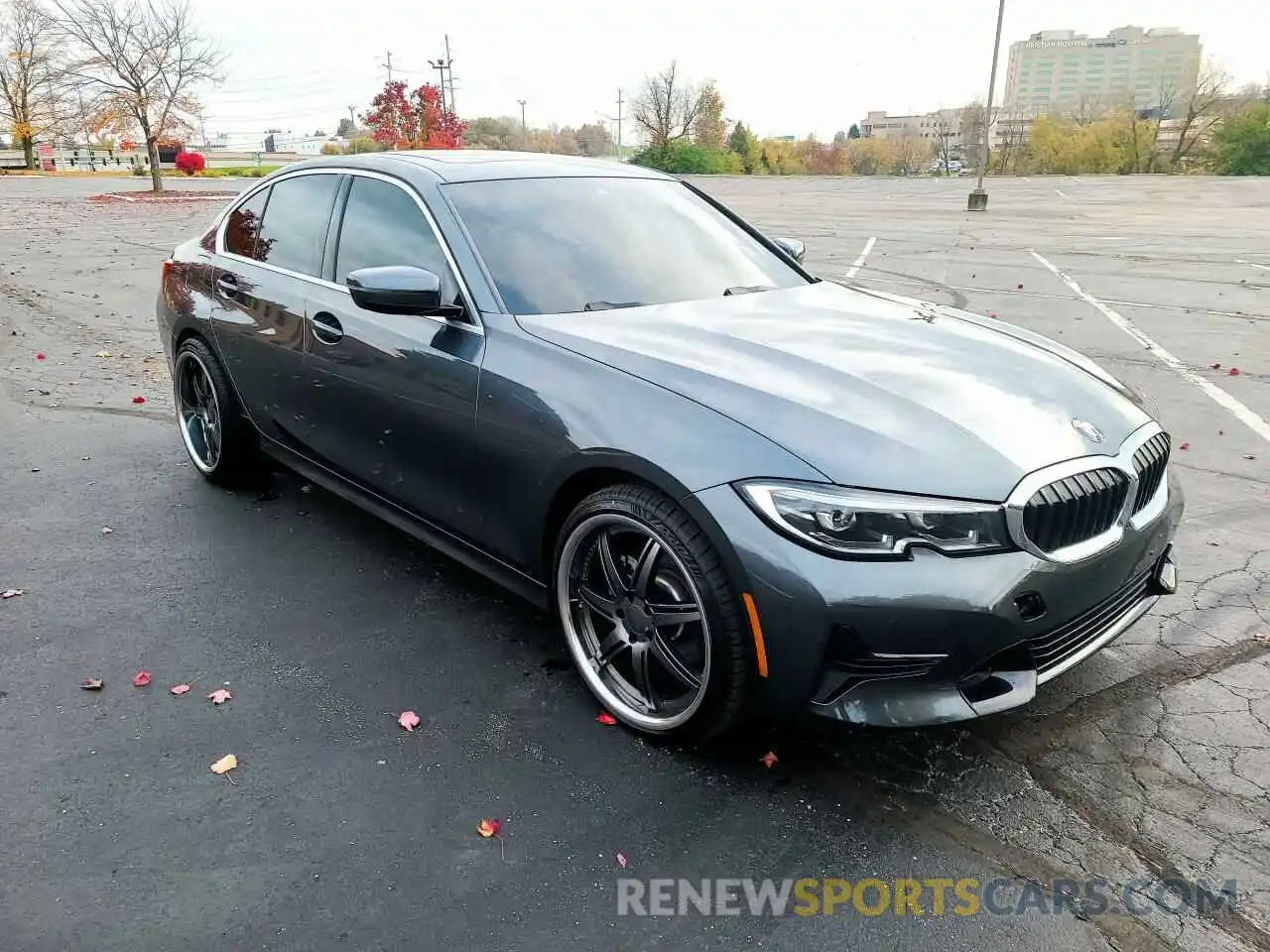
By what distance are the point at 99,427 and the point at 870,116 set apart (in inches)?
6699

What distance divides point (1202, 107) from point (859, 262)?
69666 millimetres

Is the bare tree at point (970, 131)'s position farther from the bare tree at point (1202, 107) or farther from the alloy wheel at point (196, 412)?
the alloy wheel at point (196, 412)

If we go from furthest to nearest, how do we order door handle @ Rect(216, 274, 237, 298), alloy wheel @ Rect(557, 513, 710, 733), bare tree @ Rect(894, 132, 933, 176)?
bare tree @ Rect(894, 132, 933, 176), door handle @ Rect(216, 274, 237, 298), alloy wheel @ Rect(557, 513, 710, 733)

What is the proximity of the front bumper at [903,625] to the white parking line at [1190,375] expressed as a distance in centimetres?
440

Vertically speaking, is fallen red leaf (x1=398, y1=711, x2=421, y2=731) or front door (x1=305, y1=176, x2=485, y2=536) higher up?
front door (x1=305, y1=176, x2=485, y2=536)

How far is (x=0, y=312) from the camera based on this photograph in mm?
10312

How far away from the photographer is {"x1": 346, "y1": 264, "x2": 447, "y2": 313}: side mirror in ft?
10.3

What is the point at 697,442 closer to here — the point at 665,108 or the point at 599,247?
the point at 599,247

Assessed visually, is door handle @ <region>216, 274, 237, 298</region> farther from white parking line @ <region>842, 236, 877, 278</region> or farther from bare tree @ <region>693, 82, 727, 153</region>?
bare tree @ <region>693, 82, 727, 153</region>

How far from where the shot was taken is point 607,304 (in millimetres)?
3361

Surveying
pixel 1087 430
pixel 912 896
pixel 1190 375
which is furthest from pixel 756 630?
pixel 1190 375

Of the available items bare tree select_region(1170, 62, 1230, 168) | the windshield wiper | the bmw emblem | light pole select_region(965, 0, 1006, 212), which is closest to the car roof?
the windshield wiper

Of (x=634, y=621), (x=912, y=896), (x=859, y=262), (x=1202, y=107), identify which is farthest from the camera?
(x=1202, y=107)

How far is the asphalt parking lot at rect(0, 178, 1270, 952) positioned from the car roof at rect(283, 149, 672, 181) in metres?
1.67
